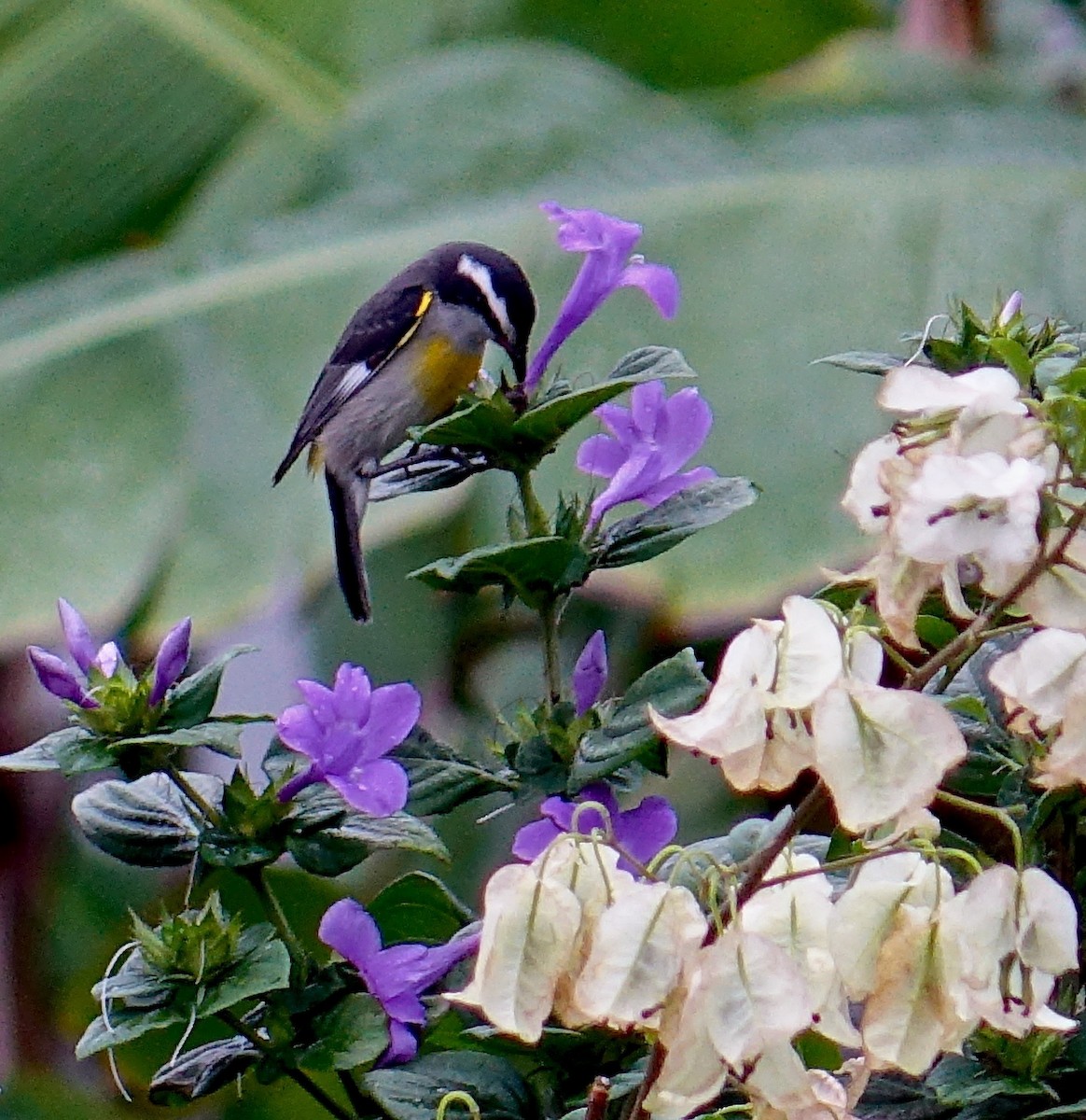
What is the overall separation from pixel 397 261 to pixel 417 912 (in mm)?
1034

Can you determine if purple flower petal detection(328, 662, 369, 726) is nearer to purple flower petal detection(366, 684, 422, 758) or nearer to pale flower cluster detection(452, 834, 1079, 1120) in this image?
purple flower petal detection(366, 684, 422, 758)

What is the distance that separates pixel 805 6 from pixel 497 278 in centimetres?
127

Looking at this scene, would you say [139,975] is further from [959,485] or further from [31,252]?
[31,252]

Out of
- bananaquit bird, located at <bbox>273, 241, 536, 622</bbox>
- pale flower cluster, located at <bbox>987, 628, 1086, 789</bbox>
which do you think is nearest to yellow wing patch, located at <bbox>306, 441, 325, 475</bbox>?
bananaquit bird, located at <bbox>273, 241, 536, 622</bbox>

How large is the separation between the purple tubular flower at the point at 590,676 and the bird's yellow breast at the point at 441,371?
621 millimetres

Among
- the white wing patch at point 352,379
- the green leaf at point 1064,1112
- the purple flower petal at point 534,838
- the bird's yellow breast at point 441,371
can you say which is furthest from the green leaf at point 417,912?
the bird's yellow breast at point 441,371

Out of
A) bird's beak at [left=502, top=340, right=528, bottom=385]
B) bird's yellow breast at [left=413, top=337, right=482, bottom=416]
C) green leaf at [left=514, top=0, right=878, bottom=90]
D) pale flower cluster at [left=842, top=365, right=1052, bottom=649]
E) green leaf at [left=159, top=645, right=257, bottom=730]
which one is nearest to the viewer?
pale flower cluster at [left=842, top=365, right=1052, bottom=649]

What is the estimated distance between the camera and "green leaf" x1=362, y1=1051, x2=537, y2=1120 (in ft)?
2.02

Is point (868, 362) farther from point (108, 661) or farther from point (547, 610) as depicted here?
point (108, 661)

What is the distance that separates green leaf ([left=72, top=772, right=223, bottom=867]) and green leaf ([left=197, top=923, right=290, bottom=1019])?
0.05m

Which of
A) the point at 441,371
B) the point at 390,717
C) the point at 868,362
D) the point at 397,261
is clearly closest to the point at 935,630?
the point at 868,362

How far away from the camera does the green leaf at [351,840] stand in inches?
25.4

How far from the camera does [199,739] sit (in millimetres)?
605

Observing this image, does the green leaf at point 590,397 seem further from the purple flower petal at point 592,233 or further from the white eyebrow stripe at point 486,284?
the white eyebrow stripe at point 486,284
